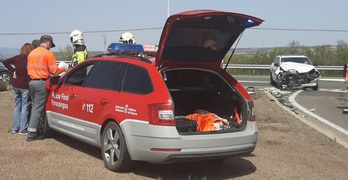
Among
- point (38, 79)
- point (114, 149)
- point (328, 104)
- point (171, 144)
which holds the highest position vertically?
point (38, 79)

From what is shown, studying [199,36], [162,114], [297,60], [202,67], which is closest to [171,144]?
[162,114]

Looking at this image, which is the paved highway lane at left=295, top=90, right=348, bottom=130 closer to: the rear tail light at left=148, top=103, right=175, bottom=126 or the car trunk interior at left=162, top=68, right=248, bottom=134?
the car trunk interior at left=162, top=68, right=248, bottom=134

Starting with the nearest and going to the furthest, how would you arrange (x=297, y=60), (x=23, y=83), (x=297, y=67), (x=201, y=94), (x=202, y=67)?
(x=202, y=67)
(x=201, y=94)
(x=23, y=83)
(x=297, y=67)
(x=297, y=60)

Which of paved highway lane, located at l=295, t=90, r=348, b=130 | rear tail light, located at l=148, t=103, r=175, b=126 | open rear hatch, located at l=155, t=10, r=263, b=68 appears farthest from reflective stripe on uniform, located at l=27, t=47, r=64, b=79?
paved highway lane, located at l=295, t=90, r=348, b=130

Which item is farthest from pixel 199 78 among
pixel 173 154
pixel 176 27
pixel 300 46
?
pixel 300 46

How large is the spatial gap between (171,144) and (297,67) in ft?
53.6

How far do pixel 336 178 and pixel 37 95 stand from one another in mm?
4886

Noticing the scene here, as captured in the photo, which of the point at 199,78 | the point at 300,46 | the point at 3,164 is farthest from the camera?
the point at 300,46

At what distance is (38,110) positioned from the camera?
755 centimetres

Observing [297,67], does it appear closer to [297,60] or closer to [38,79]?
[297,60]

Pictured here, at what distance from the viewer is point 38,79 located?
7.55 metres

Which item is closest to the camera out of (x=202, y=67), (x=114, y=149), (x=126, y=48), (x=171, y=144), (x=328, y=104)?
(x=171, y=144)

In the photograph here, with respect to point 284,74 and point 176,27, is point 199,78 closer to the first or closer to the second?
point 176,27

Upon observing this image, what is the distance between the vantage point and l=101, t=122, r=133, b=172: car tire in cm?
561
